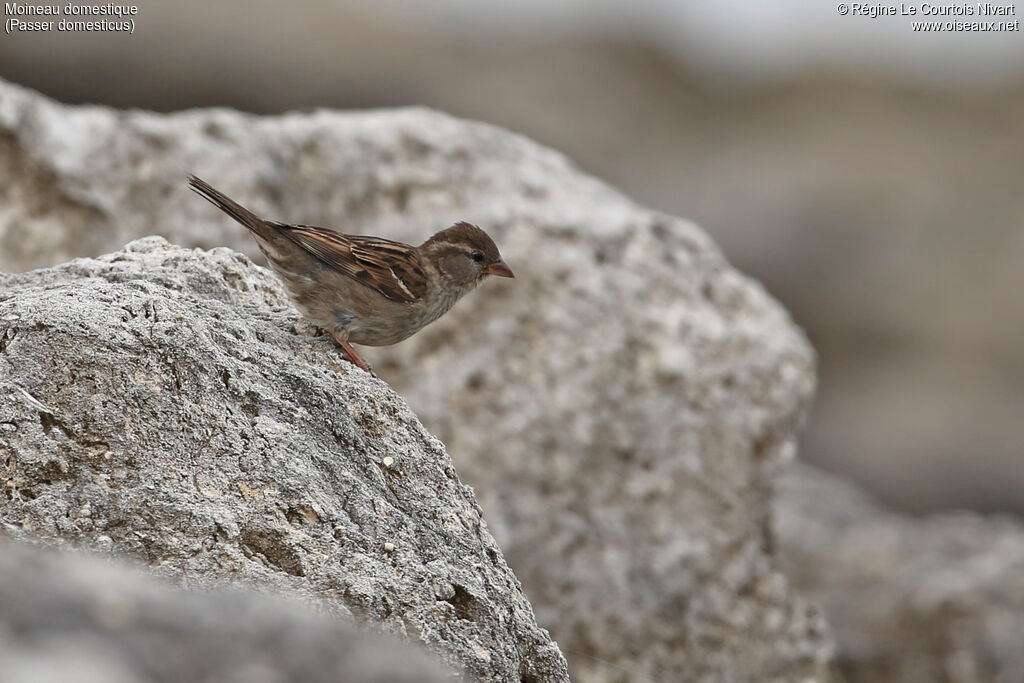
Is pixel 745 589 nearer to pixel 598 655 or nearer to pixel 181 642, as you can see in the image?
pixel 598 655

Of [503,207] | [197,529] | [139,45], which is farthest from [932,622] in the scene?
[139,45]

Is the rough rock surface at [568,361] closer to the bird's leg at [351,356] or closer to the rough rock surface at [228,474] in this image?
the bird's leg at [351,356]

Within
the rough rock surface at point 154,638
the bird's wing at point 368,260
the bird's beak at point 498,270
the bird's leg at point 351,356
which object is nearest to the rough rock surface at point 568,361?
the bird's beak at point 498,270

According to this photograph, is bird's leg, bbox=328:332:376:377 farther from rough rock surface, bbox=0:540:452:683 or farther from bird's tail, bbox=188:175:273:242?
rough rock surface, bbox=0:540:452:683

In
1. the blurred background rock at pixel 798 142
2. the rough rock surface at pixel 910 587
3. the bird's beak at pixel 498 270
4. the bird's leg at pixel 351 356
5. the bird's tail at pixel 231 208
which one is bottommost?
the bird's leg at pixel 351 356

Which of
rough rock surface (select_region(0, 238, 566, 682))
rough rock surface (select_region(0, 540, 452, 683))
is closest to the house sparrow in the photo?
rough rock surface (select_region(0, 238, 566, 682))

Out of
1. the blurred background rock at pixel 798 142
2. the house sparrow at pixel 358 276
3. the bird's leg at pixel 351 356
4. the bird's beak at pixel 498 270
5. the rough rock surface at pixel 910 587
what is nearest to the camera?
the bird's leg at pixel 351 356
